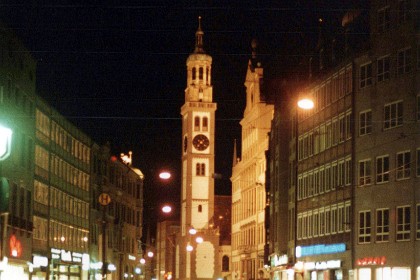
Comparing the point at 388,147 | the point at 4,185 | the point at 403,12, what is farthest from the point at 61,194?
the point at 4,185

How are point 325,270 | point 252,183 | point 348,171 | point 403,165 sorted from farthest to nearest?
point 252,183 < point 325,270 < point 348,171 < point 403,165

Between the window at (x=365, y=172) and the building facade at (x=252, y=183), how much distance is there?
42.5m

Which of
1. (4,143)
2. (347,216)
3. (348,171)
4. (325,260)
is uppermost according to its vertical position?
(348,171)

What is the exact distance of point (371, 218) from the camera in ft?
207

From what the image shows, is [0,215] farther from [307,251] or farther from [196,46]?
[196,46]

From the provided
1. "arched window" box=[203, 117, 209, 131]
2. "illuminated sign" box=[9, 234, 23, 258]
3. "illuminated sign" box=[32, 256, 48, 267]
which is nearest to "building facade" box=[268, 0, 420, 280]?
"illuminated sign" box=[9, 234, 23, 258]

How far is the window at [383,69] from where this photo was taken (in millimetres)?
61719

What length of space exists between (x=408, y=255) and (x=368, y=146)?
27.4ft

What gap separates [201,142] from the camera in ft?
569

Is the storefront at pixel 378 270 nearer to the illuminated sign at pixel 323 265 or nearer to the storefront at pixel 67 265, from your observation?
the illuminated sign at pixel 323 265

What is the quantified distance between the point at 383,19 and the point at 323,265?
17550 mm

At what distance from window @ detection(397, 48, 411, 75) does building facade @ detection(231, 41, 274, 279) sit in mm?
49073

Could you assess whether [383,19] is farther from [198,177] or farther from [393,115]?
[198,177]

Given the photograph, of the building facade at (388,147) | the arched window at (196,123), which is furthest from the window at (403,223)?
the arched window at (196,123)
